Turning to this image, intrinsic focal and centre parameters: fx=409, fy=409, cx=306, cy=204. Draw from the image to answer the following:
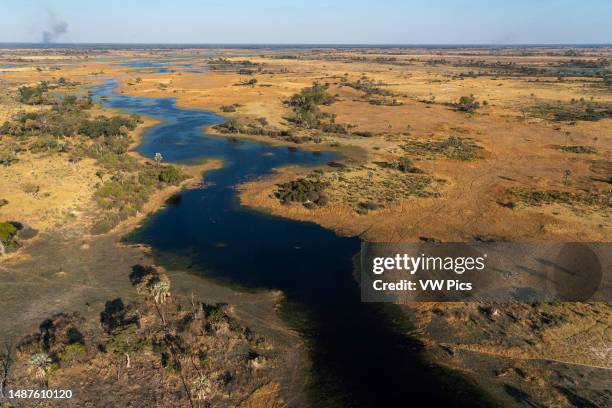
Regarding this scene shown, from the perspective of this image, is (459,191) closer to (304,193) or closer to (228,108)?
(304,193)

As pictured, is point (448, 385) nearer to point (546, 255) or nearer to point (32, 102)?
point (546, 255)

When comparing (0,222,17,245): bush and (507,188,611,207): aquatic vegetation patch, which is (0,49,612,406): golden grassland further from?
(0,222,17,245): bush

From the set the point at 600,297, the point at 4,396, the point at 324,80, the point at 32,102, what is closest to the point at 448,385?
the point at 600,297

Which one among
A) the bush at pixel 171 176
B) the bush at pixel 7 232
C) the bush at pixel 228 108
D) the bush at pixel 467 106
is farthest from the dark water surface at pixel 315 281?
the bush at pixel 467 106
